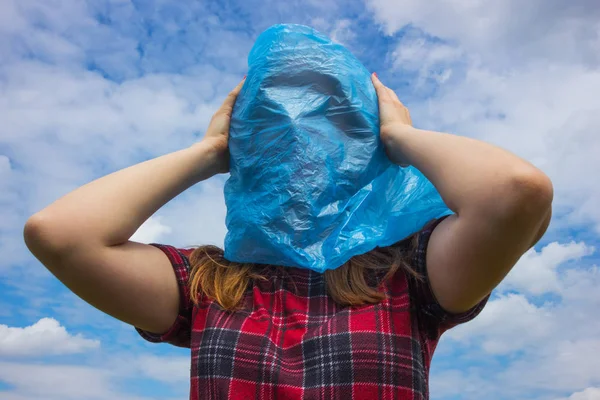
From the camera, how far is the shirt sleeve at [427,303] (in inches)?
52.6

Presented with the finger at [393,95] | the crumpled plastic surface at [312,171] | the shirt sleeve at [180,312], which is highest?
the finger at [393,95]

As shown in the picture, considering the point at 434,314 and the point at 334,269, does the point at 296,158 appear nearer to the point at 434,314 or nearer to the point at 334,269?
the point at 334,269

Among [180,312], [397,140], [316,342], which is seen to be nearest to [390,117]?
[397,140]

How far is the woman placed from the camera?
1.22 m

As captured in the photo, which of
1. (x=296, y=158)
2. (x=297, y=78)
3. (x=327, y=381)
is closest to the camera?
(x=327, y=381)

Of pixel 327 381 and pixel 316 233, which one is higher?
pixel 316 233

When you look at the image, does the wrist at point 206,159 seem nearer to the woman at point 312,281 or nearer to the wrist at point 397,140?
the woman at point 312,281

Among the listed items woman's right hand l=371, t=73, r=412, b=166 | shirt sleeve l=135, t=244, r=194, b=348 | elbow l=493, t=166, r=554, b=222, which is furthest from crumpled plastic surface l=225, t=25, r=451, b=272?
elbow l=493, t=166, r=554, b=222

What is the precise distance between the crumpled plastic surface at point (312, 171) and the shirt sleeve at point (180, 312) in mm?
128

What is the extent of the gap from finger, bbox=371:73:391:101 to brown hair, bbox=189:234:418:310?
15.9 inches

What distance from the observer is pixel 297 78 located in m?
1.56

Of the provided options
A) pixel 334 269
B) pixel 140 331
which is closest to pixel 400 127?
pixel 334 269

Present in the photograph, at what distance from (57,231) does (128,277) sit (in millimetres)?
194

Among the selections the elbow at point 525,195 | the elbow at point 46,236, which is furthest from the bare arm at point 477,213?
the elbow at point 46,236
